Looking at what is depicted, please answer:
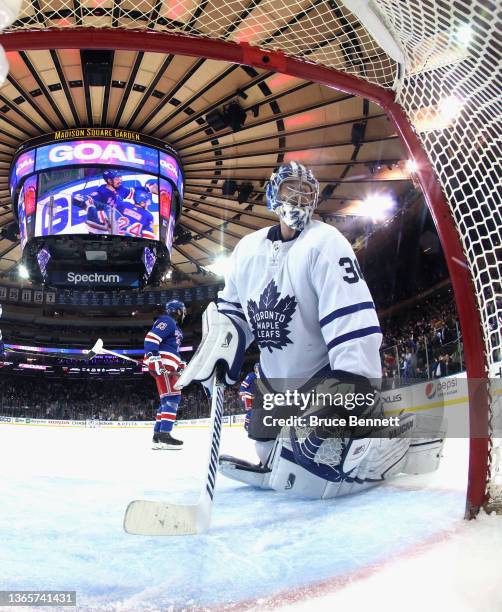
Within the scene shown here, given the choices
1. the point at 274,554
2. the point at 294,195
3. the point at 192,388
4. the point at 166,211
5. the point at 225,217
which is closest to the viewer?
the point at 274,554

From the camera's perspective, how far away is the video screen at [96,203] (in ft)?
16.2

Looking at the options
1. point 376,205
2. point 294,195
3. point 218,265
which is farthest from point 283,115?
point 218,265

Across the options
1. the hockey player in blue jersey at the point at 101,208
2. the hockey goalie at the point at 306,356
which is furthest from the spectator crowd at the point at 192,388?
the hockey player in blue jersey at the point at 101,208

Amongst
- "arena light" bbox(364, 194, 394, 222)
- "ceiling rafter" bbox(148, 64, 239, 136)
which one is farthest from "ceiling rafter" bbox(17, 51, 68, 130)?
"arena light" bbox(364, 194, 394, 222)

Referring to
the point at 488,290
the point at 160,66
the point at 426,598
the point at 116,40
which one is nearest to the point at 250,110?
the point at 160,66

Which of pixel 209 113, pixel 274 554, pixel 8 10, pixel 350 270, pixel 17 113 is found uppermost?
pixel 209 113

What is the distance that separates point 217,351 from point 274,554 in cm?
72

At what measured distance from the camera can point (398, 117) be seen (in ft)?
4.30

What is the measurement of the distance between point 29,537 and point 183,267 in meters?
9.23

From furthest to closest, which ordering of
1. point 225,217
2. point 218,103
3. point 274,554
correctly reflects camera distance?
point 225,217, point 218,103, point 274,554

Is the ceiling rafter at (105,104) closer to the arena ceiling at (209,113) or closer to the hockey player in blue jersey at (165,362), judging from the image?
the arena ceiling at (209,113)

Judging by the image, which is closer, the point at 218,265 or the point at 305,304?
the point at 305,304

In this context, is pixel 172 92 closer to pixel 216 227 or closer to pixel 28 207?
pixel 28 207

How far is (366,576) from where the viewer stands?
0.71 m
